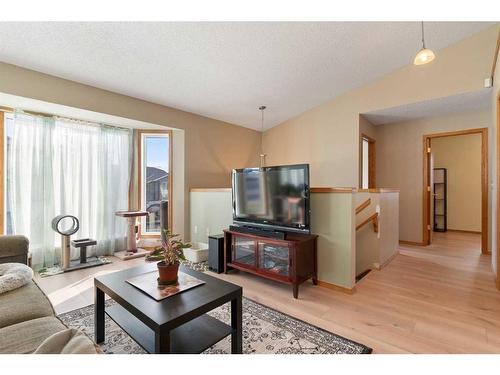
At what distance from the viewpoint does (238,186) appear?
334 centimetres

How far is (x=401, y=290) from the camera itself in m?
2.72

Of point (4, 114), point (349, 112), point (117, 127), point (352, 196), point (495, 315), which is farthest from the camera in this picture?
point (349, 112)

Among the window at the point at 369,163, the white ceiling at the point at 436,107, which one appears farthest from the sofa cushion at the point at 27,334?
the window at the point at 369,163

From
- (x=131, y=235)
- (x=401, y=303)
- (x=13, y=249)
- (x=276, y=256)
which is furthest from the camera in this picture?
(x=131, y=235)

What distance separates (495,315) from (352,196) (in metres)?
1.53

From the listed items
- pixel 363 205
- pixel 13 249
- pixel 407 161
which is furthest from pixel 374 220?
pixel 13 249

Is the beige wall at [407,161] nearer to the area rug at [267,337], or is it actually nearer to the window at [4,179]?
the area rug at [267,337]

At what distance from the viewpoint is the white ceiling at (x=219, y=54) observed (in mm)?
2410

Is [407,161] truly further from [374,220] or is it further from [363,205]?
[363,205]

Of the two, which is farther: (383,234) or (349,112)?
(349,112)

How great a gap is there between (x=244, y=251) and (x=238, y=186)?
0.84 m

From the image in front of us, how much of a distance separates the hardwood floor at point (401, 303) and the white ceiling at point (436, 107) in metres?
2.36

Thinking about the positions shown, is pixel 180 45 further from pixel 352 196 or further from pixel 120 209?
pixel 120 209
